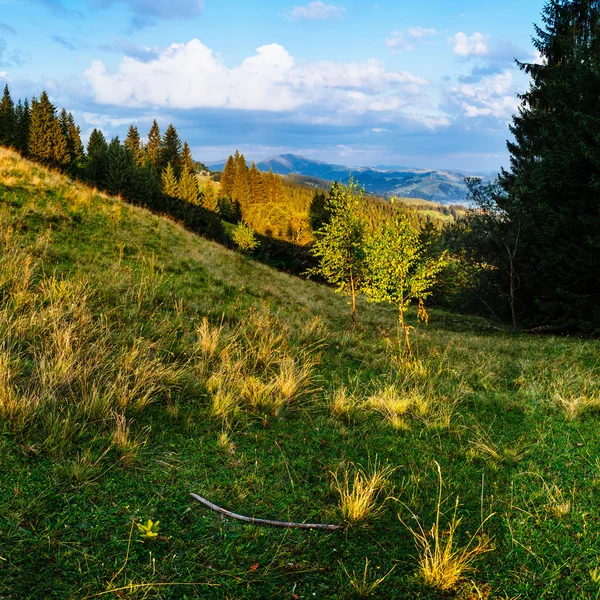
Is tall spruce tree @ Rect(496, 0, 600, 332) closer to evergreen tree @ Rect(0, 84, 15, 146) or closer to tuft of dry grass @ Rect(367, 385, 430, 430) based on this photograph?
tuft of dry grass @ Rect(367, 385, 430, 430)

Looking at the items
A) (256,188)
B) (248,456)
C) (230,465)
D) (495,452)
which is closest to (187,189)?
(256,188)

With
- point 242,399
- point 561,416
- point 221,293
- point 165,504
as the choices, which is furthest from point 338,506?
point 221,293

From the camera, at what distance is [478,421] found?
5516 millimetres

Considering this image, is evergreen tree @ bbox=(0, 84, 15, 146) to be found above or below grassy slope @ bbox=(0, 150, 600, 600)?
above

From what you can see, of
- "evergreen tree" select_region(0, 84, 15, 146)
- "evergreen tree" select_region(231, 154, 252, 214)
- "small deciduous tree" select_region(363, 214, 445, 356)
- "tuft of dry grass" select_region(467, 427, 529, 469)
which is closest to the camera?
"tuft of dry grass" select_region(467, 427, 529, 469)

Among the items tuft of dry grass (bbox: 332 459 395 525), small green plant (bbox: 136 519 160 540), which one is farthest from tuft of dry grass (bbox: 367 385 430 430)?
small green plant (bbox: 136 519 160 540)

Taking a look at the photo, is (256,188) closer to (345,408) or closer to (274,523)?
(345,408)

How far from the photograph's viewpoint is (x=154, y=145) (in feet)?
261

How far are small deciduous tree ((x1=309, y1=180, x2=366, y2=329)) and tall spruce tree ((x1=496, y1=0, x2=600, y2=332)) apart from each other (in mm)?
9716

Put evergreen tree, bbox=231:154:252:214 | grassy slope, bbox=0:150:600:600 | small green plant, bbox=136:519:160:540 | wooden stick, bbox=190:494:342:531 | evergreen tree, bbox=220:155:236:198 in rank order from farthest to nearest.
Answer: evergreen tree, bbox=220:155:236:198
evergreen tree, bbox=231:154:252:214
wooden stick, bbox=190:494:342:531
small green plant, bbox=136:519:160:540
grassy slope, bbox=0:150:600:600

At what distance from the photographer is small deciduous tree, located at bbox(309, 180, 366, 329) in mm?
17375

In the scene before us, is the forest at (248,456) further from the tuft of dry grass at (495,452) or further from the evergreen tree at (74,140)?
the evergreen tree at (74,140)

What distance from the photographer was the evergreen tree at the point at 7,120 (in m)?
64.4

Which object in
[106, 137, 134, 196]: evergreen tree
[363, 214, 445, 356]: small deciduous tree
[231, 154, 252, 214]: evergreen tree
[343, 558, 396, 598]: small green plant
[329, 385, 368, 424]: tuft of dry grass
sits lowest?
[343, 558, 396, 598]: small green plant
